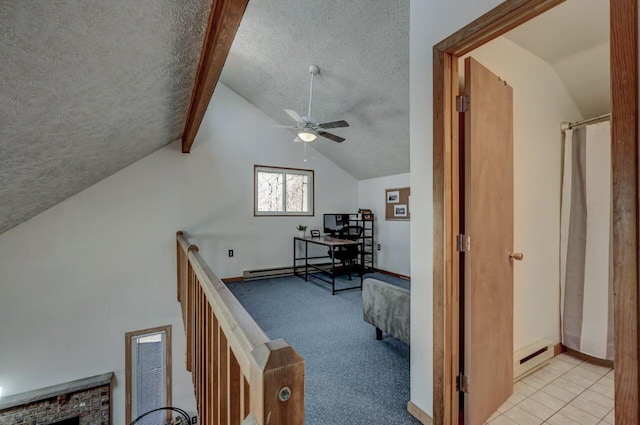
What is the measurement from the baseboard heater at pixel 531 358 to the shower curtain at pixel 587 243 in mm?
276

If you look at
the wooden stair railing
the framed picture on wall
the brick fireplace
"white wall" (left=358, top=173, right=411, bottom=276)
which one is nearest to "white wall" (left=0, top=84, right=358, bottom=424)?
the brick fireplace

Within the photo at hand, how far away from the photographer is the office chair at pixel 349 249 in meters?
4.75

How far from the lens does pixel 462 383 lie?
1.46 metres

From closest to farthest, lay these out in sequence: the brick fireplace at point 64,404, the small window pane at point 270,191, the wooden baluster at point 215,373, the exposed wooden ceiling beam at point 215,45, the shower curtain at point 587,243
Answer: the wooden baluster at point 215,373 → the exposed wooden ceiling beam at point 215,45 → the shower curtain at point 587,243 → the brick fireplace at point 64,404 → the small window pane at point 270,191

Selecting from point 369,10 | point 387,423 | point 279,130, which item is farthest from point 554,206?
point 279,130

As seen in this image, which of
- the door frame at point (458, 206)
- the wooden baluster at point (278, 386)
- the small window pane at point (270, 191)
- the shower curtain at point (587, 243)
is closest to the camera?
the wooden baluster at point (278, 386)

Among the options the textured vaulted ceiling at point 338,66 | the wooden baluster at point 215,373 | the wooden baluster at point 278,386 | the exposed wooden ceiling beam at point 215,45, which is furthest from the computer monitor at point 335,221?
the wooden baluster at point 278,386

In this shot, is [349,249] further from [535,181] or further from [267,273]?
[535,181]

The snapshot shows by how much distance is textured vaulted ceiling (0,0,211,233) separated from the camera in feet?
3.64

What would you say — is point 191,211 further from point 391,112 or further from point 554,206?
point 554,206

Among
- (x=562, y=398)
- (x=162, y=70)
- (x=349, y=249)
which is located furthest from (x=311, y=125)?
(x=562, y=398)

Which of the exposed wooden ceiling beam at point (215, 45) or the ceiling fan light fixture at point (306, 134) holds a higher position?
the exposed wooden ceiling beam at point (215, 45)

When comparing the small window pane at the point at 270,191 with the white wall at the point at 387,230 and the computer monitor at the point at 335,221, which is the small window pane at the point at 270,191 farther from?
the white wall at the point at 387,230

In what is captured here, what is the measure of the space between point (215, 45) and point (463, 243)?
6.04ft
